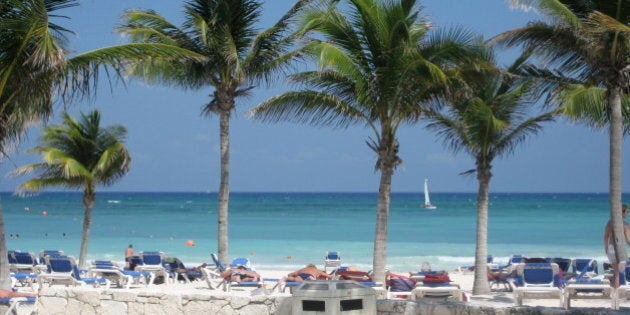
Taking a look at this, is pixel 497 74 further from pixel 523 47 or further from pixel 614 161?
pixel 614 161

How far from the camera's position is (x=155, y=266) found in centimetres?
1789

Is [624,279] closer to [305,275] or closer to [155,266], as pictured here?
[305,275]

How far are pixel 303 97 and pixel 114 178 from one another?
8.89m

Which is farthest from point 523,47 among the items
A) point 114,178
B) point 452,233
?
point 452,233

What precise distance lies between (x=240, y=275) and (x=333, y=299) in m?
7.68

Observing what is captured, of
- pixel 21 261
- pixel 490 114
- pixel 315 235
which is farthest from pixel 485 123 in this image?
pixel 315 235

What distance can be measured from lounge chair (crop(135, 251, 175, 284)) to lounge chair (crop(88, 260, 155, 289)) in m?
0.32

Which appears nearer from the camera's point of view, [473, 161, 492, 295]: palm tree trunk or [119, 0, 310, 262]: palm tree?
[473, 161, 492, 295]: palm tree trunk

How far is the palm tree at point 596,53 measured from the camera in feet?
44.1

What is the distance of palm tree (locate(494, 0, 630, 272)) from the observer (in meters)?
13.5

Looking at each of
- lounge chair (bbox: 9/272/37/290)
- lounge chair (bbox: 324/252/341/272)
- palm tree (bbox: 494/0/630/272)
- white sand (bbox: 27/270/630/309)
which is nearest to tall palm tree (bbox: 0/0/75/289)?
white sand (bbox: 27/270/630/309)

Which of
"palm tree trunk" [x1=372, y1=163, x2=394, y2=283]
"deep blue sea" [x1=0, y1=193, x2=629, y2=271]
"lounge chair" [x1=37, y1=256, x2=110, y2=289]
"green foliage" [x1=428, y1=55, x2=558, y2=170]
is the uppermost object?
"green foliage" [x1=428, y1=55, x2=558, y2=170]

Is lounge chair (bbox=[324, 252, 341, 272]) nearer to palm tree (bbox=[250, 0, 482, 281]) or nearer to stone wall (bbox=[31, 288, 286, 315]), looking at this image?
palm tree (bbox=[250, 0, 482, 281])

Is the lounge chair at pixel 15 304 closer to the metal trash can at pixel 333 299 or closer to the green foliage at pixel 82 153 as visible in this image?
the metal trash can at pixel 333 299
